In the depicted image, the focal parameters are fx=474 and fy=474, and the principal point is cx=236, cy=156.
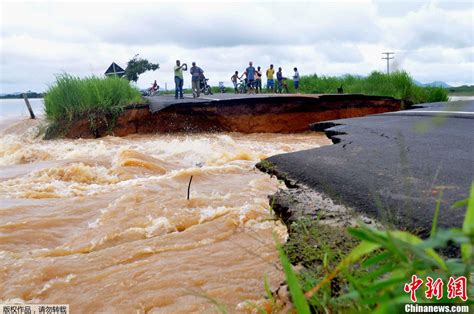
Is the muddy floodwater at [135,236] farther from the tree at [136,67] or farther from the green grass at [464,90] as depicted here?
the tree at [136,67]

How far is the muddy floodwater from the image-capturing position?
2.66 meters

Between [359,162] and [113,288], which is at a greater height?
[359,162]

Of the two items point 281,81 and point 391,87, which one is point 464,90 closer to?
point 391,87

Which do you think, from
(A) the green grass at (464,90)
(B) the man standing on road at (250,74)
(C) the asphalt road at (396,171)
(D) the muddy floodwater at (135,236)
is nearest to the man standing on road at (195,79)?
(B) the man standing on road at (250,74)

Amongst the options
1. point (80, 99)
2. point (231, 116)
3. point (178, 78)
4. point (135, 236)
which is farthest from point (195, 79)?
point (135, 236)

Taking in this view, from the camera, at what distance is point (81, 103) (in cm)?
1267

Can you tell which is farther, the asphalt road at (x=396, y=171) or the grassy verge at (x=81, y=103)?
the grassy verge at (x=81, y=103)

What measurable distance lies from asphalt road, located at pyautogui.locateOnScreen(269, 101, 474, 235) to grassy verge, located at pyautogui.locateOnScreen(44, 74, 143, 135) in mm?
8212

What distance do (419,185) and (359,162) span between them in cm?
99

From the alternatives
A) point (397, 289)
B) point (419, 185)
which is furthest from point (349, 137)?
point (397, 289)

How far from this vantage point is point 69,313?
252 cm

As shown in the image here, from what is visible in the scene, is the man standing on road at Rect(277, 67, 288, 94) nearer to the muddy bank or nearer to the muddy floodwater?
the muddy bank

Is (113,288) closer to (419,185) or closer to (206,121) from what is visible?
(419,185)

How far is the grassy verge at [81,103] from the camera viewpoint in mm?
12531
